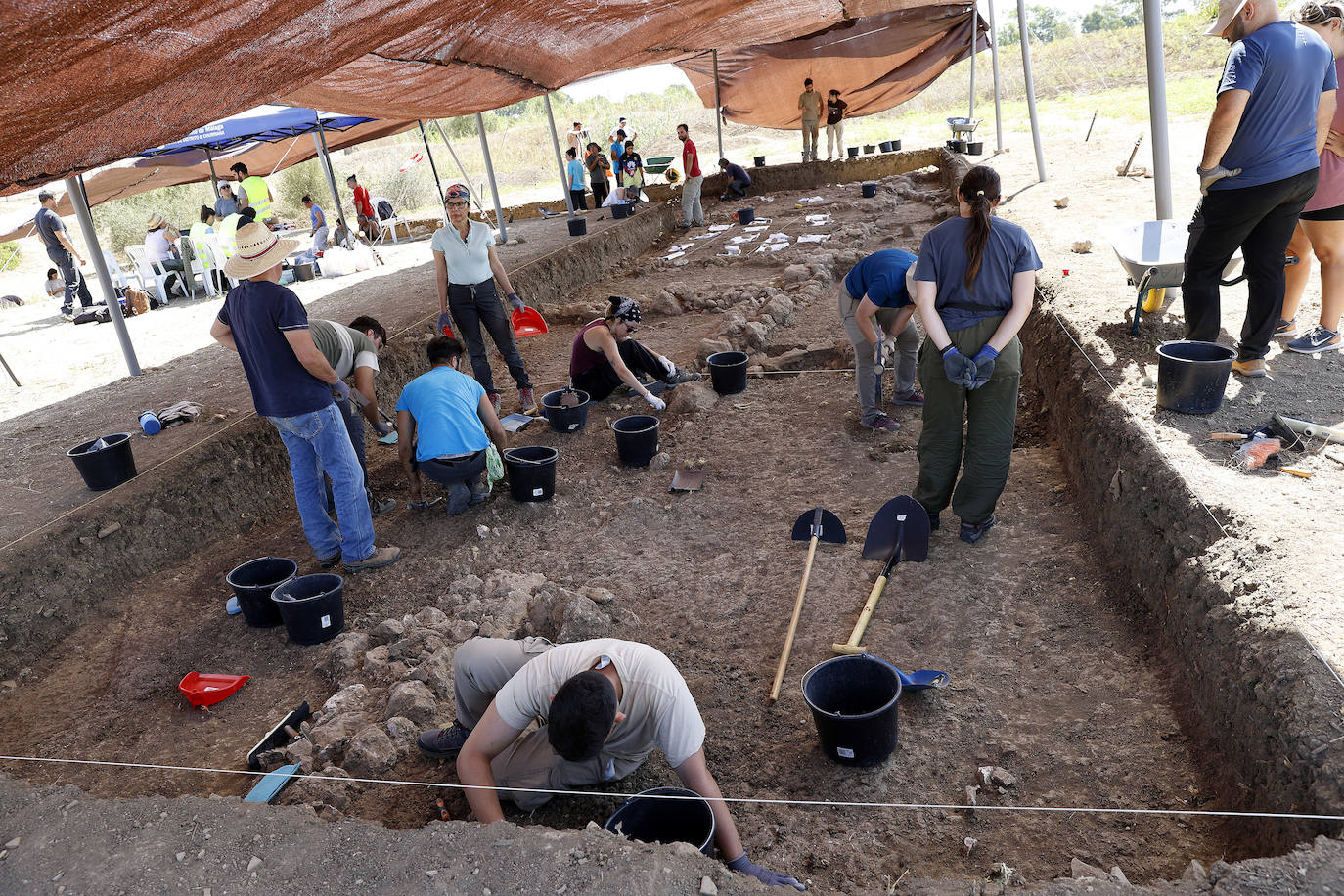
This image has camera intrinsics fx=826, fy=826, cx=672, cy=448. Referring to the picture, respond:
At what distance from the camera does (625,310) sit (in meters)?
5.77

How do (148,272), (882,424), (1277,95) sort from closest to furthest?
(1277,95)
(882,424)
(148,272)

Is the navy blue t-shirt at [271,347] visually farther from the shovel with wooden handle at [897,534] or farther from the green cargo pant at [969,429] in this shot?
the green cargo pant at [969,429]

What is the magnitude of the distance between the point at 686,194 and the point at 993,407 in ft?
38.4

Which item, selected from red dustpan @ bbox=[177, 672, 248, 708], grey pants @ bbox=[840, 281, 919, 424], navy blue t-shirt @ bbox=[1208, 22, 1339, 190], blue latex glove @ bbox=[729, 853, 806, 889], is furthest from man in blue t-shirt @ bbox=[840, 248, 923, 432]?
red dustpan @ bbox=[177, 672, 248, 708]

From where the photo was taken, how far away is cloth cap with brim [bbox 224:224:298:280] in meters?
4.02

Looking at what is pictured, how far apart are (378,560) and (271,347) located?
1.29 meters

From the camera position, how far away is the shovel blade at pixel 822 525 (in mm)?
4156

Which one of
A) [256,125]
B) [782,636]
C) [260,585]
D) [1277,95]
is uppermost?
[256,125]

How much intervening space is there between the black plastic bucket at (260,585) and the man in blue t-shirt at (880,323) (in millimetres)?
3513

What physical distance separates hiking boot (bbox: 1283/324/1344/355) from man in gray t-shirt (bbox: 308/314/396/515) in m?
5.10

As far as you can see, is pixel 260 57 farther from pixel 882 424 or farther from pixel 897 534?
pixel 882 424

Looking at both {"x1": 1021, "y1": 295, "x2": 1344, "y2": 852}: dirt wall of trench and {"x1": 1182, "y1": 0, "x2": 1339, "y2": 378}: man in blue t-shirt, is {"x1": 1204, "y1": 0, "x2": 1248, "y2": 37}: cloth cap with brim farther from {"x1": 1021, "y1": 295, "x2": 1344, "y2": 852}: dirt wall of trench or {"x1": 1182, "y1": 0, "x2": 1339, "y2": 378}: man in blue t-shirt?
{"x1": 1021, "y1": 295, "x2": 1344, "y2": 852}: dirt wall of trench

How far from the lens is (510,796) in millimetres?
2781

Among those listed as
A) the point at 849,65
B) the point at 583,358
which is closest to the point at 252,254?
the point at 583,358
